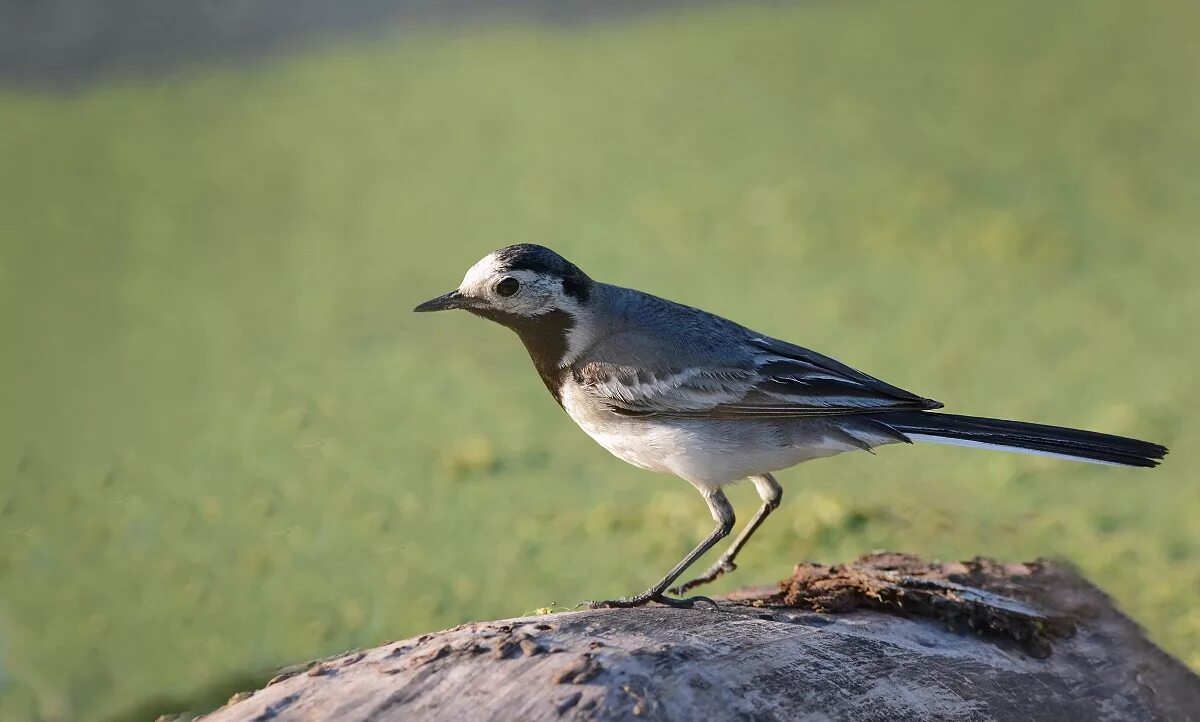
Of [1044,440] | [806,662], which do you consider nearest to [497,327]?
[1044,440]

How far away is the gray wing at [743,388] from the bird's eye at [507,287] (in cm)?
20

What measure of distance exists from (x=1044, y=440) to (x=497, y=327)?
2636 mm

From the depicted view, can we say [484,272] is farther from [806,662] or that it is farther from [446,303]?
[806,662]

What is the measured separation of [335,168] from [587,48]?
160 cm

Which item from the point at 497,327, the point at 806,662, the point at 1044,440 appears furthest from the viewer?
the point at 497,327

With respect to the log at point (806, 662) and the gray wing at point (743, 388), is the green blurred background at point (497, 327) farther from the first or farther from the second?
the gray wing at point (743, 388)

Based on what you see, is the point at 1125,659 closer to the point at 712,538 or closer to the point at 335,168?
the point at 712,538

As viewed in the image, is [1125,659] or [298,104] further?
[298,104]

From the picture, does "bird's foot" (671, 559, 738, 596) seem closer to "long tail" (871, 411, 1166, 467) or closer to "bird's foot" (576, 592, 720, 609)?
"bird's foot" (576, 592, 720, 609)

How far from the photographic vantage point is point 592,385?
2.46 meters

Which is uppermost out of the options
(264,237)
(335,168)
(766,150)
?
(766,150)

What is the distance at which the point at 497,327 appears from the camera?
15.0ft

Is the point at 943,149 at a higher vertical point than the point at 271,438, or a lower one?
higher

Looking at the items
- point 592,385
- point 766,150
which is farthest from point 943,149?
point 592,385
